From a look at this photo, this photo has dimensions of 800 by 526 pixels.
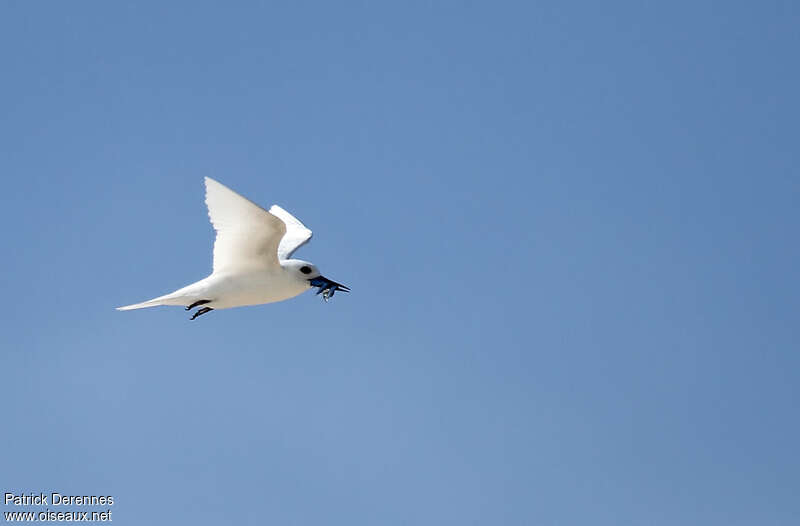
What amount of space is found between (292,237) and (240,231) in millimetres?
3712

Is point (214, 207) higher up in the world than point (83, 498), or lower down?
higher up

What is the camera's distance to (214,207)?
20281 millimetres

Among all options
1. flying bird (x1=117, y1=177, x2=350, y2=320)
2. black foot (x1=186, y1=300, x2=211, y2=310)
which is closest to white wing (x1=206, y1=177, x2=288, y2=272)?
flying bird (x1=117, y1=177, x2=350, y2=320)

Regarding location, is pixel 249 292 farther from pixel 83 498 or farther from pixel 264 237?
pixel 83 498

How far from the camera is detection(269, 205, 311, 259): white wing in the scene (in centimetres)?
2361

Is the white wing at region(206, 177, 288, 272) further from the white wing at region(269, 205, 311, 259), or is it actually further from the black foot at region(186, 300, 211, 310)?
the white wing at region(269, 205, 311, 259)

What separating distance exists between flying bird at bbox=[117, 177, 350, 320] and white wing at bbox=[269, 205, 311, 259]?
0.81 meters

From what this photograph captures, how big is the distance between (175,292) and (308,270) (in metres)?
2.34

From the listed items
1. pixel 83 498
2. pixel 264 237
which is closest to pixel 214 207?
pixel 264 237

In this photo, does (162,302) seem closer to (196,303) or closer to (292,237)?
(196,303)

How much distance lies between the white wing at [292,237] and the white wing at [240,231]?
206 centimetres

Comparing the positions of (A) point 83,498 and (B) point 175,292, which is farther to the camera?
(B) point 175,292

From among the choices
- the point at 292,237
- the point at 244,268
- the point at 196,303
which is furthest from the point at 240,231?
the point at 292,237

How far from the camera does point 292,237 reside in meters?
24.3
